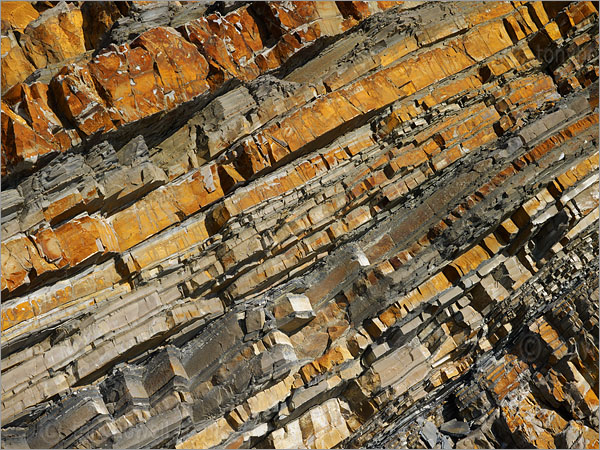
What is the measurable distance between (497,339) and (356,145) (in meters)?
6.52

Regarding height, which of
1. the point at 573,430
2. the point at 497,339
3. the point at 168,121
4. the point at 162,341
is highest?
the point at 168,121

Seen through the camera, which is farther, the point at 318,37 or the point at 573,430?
the point at 318,37

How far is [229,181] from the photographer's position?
14.7 m

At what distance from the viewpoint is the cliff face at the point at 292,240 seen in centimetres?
1290

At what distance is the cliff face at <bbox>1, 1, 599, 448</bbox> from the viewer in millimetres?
12898

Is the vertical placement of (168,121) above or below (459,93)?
above

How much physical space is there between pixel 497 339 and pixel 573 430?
278cm

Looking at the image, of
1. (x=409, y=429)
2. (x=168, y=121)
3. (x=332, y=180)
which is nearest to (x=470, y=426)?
(x=409, y=429)

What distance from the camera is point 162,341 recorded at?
13.7 metres

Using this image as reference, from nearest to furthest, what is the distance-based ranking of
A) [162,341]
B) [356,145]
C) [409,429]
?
[162,341]
[409,429]
[356,145]

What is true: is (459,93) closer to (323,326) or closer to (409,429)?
(323,326)

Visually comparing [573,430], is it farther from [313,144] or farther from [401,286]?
[313,144]

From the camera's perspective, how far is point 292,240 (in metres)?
14.1

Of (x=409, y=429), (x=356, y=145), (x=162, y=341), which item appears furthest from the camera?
(x=356, y=145)
